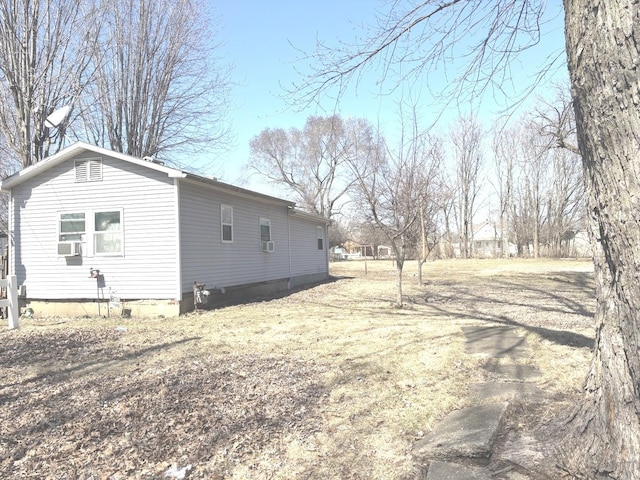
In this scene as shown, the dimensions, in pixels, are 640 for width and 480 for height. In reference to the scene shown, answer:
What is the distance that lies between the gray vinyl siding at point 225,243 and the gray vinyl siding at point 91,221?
0.47m

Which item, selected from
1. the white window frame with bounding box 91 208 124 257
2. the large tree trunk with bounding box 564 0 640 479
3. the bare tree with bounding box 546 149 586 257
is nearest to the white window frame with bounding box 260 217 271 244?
the white window frame with bounding box 91 208 124 257

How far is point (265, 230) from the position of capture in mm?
14680

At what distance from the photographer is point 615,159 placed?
7.32 ft

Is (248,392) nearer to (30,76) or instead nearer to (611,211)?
(611,211)

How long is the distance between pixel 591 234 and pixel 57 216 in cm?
1164

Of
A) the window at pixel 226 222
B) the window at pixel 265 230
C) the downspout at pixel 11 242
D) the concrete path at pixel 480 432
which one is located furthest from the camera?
the window at pixel 265 230

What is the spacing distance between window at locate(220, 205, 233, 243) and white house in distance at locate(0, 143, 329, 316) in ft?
0.09

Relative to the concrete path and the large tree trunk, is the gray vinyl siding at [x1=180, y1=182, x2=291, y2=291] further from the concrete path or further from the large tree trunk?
the large tree trunk

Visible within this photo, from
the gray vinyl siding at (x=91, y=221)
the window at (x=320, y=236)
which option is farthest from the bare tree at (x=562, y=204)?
the gray vinyl siding at (x=91, y=221)

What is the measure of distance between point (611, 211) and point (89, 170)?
36.6ft

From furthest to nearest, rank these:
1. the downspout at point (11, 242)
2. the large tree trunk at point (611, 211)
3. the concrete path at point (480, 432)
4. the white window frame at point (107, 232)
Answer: the downspout at point (11, 242) < the white window frame at point (107, 232) < the concrete path at point (480, 432) < the large tree trunk at point (611, 211)

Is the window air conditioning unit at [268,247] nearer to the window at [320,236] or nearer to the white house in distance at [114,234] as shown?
the white house in distance at [114,234]

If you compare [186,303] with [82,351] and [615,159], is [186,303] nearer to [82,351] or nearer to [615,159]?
[82,351]

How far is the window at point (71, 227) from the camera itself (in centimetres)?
1102
